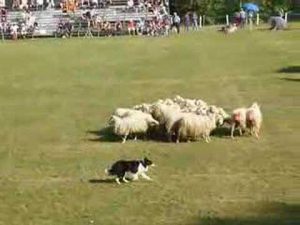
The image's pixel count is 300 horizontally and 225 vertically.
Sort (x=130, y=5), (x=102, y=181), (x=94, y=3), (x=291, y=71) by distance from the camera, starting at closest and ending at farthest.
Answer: (x=102, y=181) → (x=291, y=71) → (x=130, y=5) → (x=94, y=3)

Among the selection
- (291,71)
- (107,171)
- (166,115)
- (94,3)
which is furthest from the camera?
(94,3)

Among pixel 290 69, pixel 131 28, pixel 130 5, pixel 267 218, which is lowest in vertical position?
pixel 131 28

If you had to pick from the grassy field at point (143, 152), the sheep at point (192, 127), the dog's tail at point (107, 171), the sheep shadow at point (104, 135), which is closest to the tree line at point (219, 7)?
the grassy field at point (143, 152)

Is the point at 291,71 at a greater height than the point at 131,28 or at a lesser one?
greater

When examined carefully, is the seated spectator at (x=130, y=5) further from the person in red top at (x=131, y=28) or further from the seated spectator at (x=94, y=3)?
the person in red top at (x=131, y=28)

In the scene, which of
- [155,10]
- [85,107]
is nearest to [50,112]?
[85,107]

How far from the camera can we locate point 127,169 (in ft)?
47.1

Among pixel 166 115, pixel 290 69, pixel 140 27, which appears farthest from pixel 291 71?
pixel 140 27

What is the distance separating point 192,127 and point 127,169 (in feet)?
13.6

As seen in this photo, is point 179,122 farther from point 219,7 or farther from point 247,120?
point 219,7

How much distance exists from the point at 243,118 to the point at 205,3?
193ft

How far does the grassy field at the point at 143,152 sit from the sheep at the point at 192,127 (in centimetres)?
27

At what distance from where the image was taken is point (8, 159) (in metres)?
17.2

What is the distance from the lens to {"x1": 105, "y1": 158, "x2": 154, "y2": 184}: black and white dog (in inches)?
565
